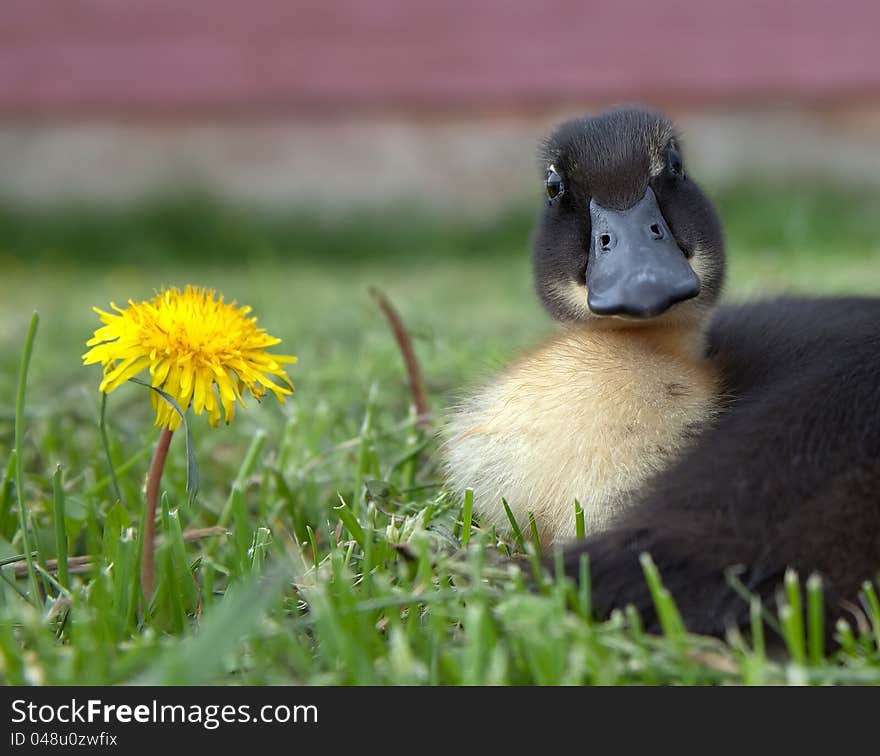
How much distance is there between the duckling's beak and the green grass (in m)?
0.34

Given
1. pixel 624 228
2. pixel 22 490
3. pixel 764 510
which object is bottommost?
pixel 764 510

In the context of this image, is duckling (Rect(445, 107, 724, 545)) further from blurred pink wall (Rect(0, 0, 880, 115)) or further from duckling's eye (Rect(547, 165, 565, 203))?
blurred pink wall (Rect(0, 0, 880, 115))

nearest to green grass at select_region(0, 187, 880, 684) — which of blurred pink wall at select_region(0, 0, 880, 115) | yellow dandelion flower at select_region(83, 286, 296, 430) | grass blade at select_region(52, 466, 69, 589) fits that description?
grass blade at select_region(52, 466, 69, 589)

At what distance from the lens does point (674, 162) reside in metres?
1.64

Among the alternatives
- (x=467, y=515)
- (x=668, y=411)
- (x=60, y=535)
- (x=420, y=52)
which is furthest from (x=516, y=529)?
(x=420, y=52)

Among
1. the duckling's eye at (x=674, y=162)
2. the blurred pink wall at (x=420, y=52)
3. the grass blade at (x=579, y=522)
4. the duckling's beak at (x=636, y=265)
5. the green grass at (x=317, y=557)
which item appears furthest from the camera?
the blurred pink wall at (x=420, y=52)

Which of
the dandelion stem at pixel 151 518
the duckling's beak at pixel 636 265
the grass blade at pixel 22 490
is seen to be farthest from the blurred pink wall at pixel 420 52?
the dandelion stem at pixel 151 518

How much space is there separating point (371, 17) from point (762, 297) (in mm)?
5803

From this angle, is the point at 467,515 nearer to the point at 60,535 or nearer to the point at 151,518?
the point at 151,518

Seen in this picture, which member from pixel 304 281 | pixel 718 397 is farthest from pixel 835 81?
pixel 718 397

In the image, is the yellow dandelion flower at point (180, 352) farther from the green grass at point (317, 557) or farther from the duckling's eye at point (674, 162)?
the duckling's eye at point (674, 162)

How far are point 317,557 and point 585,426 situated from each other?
375mm

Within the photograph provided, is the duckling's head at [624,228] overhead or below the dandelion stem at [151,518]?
overhead

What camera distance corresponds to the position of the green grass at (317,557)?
1060 mm
